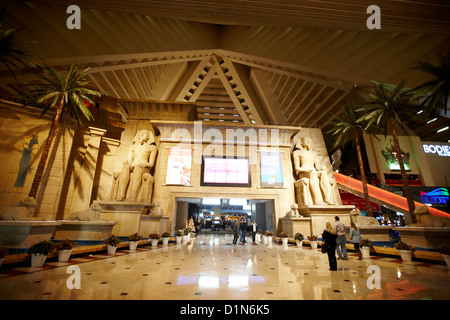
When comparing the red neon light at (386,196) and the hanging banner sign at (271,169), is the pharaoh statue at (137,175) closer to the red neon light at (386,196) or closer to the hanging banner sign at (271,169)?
the hanging banner sign at (271,169)

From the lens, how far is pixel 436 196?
19609mm

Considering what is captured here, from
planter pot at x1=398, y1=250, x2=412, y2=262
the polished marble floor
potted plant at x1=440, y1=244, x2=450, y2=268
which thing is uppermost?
potted plant at x1=440, y1=244, x2=450, y2=268

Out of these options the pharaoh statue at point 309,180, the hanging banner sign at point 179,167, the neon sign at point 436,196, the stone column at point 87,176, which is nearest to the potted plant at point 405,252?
the pharaoh statue at point 309,180

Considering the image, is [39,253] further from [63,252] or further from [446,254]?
[446,254]

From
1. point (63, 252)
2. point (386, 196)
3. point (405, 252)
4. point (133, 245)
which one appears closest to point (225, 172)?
point (133, 245)

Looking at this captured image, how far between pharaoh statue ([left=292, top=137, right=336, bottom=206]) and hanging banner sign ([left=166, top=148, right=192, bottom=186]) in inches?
304

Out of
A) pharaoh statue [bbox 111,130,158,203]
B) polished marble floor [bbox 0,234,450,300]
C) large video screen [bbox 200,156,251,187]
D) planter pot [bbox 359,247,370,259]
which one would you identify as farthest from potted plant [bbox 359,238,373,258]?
pharaoh statue [bbox 111,130,158,203]

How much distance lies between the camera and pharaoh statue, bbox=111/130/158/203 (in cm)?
1155

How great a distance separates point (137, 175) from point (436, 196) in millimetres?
28629

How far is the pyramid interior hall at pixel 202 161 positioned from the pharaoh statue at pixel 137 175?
0.09 m

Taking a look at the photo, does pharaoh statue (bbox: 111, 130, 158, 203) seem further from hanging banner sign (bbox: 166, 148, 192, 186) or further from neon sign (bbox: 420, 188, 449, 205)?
neon sign (bbox: 420, 188, 449, 205)

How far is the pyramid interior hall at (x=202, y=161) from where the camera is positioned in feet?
14.4

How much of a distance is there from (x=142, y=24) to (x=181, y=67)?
7.85 metres

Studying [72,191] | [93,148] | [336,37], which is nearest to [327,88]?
[336,37]
